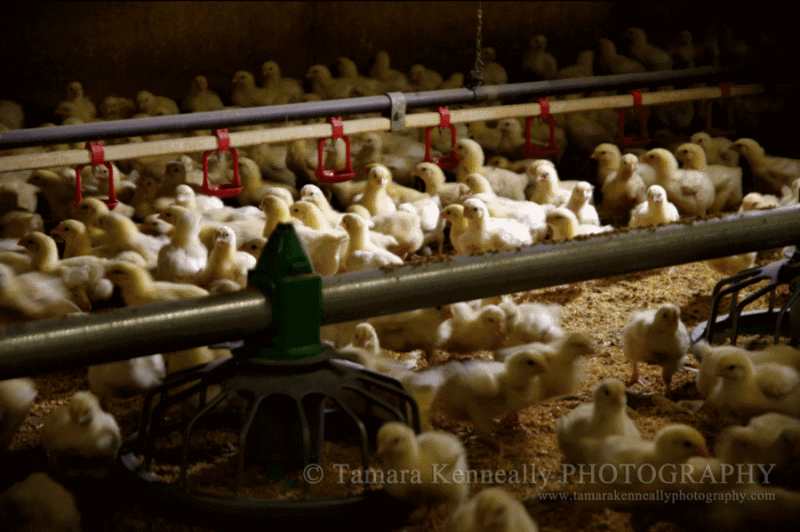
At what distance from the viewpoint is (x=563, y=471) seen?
1.95 meters

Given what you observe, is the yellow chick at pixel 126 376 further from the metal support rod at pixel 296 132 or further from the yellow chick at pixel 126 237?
the metal support rod at pixel 296 132

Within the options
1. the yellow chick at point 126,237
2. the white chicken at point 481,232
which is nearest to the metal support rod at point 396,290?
the white chicken at point 481,232

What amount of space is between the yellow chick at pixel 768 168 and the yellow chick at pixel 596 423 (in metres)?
4.49

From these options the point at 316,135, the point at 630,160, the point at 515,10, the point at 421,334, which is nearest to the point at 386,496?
the point at 421,334

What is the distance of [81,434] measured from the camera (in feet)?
6.68

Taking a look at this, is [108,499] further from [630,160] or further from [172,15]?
[172,15]

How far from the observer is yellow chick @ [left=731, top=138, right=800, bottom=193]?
591 cm

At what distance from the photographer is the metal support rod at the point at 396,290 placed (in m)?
1.34

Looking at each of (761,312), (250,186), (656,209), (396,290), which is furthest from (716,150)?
(396,290)

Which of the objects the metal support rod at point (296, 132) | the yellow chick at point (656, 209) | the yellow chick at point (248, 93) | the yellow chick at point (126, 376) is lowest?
the yellow chick at point (126, 376)

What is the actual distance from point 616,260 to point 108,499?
120 cm

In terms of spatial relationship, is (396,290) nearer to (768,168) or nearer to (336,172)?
(336,172)

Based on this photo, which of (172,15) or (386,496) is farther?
(172,15)

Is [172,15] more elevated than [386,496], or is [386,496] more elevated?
[172,15]
